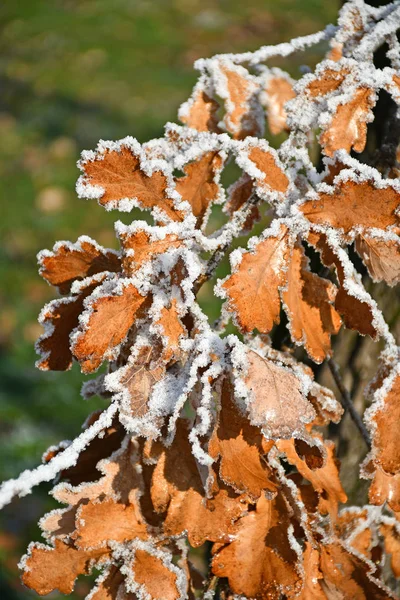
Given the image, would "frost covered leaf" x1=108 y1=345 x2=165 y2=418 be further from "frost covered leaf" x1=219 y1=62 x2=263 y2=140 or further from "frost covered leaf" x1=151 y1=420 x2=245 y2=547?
"frost covered leaf" x1=219 y1=62 x2=263 y2=140

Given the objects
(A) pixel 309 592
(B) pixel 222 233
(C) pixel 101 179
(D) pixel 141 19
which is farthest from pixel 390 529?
(D) pixel 141 19

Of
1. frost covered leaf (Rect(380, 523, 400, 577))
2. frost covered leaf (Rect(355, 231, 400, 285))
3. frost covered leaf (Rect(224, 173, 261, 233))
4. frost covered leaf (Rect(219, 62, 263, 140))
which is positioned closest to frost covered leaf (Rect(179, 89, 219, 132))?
frost covered leaf (Rect(219, 62, 263, 140))

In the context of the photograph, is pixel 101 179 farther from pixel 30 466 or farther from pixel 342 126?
pixel 30 466

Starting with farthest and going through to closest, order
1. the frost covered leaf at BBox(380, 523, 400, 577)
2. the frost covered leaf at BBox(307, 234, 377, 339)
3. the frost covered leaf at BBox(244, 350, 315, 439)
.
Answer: the frost covered leaf at BBox(380, 523, 400, 577), the frost covered leaf at BBox(307, 234, 377, 339), the frost covered leaf at BBox(244, 350, 315, 439)

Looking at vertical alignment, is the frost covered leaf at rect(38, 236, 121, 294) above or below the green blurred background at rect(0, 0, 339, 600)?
above

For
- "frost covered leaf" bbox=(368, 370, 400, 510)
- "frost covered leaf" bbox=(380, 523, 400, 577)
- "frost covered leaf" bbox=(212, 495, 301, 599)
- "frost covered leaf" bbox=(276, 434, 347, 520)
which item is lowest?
"frost covered leaf" bbox=(380, 523, 400, 577)
